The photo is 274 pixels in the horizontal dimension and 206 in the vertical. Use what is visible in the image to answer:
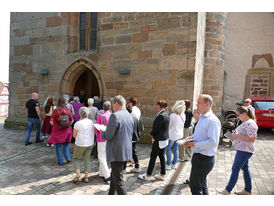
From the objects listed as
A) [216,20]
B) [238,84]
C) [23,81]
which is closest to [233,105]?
[238,84]

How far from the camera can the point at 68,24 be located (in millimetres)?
8023

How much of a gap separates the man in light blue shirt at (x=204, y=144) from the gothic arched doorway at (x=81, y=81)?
5.45 meters

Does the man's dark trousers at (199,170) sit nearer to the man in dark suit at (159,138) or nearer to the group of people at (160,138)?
the group of people at (160,138)

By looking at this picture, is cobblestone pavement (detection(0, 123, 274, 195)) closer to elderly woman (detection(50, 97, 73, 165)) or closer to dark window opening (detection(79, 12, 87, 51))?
elderly woman (detection(50, 97, 73, 165))

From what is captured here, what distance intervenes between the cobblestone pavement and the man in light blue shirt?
107 centimetres

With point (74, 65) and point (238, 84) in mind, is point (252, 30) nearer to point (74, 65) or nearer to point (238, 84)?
point (238, 84)

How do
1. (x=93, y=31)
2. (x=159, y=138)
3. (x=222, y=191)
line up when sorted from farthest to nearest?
(x=93, y=31) < (x=159, y=138) < (x=222, y=191)

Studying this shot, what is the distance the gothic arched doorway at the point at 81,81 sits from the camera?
7.62 m

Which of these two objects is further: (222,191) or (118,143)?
(222,191)

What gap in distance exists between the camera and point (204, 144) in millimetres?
2365

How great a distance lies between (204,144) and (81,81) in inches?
313

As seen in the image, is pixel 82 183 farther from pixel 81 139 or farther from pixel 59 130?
pixel 59 130

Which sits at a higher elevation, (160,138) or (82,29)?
(82,29)

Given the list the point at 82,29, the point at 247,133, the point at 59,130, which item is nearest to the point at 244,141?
the point at 247,133
